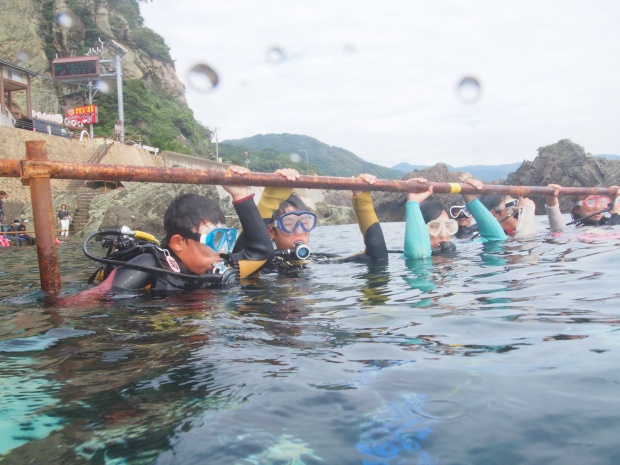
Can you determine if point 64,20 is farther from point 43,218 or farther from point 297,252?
point 297,252

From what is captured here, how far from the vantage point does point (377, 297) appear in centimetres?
344

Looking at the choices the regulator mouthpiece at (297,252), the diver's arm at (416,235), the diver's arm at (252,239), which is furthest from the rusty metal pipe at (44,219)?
the diver's arm at (416,235)

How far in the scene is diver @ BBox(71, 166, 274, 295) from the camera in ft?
11.2

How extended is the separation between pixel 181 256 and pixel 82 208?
18.3m

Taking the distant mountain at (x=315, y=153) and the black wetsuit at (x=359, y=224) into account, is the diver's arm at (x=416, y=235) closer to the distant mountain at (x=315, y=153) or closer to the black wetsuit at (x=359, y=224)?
the black wetsuit at (x=359, y=224)

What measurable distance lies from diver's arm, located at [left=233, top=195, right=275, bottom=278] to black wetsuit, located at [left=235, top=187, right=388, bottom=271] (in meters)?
0.49

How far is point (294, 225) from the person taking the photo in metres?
4.87

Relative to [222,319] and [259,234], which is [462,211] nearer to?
[259,234]

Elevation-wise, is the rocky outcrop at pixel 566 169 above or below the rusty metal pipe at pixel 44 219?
above

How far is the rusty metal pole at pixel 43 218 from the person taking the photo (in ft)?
11.6

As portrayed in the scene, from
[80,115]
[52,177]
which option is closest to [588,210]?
[52,177]

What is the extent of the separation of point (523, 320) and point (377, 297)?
1.16 metres

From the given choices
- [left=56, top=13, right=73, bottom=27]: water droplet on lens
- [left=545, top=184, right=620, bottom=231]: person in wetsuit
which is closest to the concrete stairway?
[left=545, top=184, right=620, bottom=231]: person in wetsuit

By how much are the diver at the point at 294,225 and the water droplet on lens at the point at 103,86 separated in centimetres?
3792
